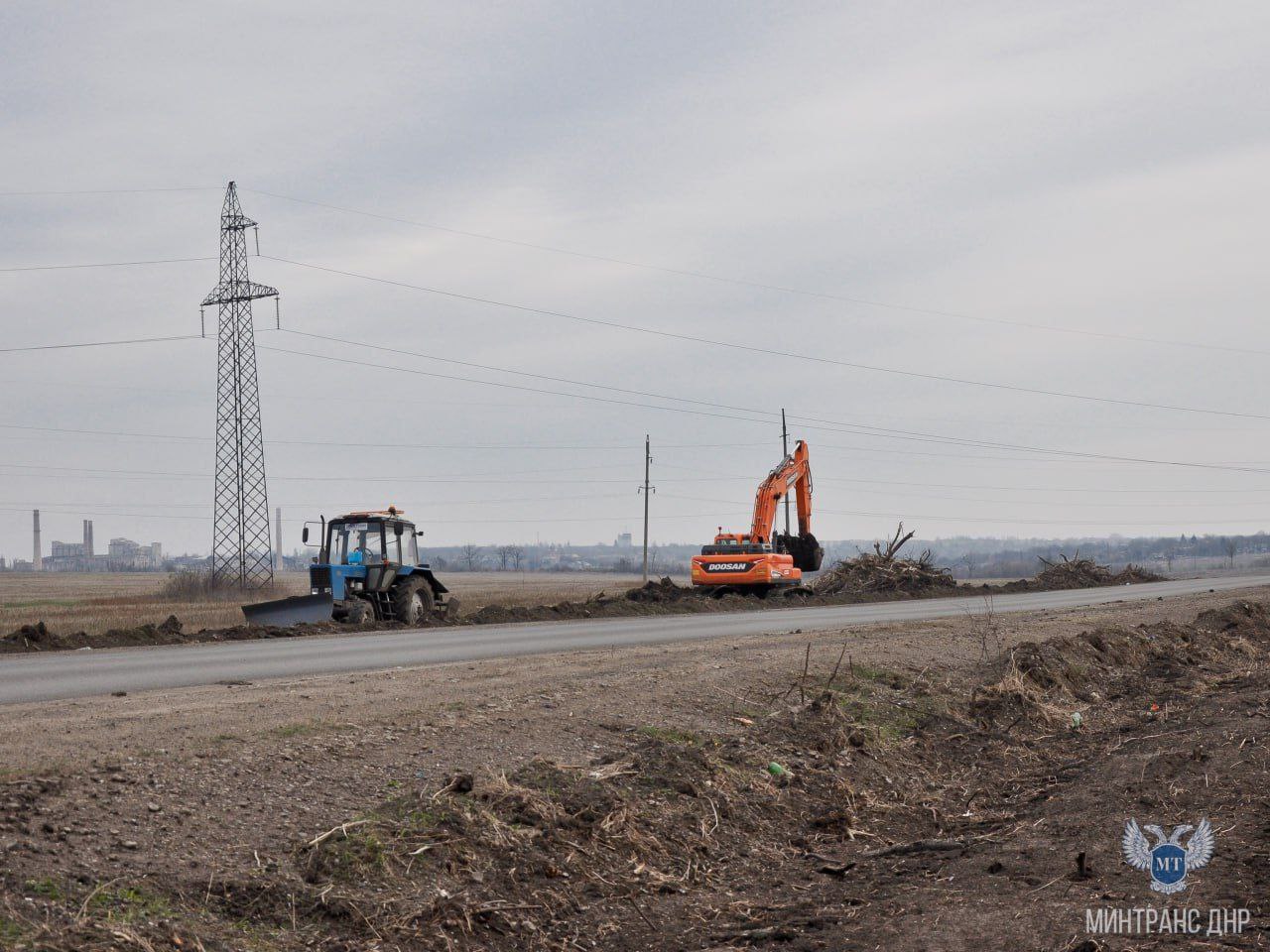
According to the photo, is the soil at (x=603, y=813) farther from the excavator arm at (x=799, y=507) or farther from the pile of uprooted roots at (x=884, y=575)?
the pile of uprooted roots at (x=884, y=575)

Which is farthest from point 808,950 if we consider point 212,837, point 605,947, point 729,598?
point 729,598

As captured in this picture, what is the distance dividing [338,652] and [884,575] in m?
33.6

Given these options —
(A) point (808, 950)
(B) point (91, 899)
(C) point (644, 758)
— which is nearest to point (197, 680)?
(C) point (644, 758)

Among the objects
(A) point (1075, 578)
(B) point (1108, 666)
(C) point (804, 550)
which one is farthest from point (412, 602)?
(A) point (1075, 578)

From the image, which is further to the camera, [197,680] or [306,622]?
[306,622]

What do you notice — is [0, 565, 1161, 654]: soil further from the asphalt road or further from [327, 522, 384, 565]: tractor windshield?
[327, 522, 384, 565]: tractor windshield

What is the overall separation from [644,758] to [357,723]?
250 cm

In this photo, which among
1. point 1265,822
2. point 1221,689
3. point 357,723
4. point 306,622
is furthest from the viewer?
point 306,622

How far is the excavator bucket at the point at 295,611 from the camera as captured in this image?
93.2 ft

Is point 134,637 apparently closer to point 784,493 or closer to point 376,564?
point 376,564

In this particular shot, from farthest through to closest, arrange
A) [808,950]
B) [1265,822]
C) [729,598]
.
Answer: [729,598]
[1265,822]
[808,950]

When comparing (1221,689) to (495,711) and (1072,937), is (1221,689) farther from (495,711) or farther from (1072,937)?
(1072,937)

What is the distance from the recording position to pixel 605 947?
23.9 feet

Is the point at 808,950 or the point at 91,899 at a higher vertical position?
the point at 91,899
